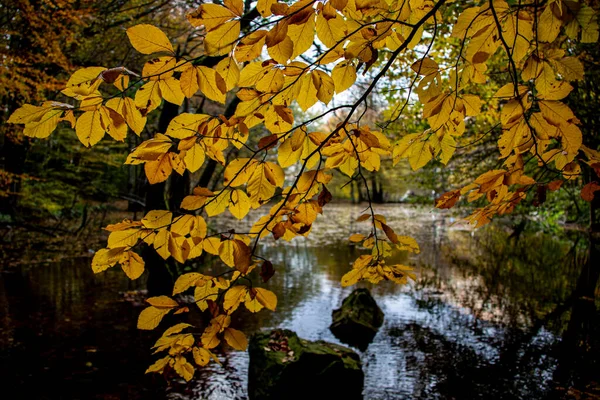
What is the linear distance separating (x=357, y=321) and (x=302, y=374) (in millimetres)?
2188

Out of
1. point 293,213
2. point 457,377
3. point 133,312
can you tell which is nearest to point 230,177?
point 293,213

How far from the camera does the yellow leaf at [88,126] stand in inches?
33.0

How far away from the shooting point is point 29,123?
769 mm

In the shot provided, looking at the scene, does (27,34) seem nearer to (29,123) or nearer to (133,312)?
(133,312)

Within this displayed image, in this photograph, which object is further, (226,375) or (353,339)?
(353,339)

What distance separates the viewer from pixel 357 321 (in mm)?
6434

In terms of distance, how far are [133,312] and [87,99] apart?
662 centimetres

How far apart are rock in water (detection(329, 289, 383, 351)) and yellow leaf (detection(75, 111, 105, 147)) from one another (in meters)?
5.87

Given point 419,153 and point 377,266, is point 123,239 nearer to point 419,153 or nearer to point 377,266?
point 377,266

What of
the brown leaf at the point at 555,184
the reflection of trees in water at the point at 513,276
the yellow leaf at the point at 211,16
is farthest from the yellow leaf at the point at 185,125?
the reflection of trees in water at the point at 513,276

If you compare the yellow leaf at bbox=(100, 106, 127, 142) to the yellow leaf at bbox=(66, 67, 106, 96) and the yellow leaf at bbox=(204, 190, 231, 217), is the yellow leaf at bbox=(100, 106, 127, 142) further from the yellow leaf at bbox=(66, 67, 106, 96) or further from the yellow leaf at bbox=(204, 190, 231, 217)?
the yellow leaf at bbox=(204, 190, 231, 217)

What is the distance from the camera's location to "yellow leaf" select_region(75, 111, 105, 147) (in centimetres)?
84

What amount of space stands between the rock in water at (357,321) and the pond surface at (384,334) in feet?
0.64

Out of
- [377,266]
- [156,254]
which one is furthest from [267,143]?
[156,254]
